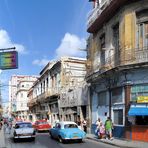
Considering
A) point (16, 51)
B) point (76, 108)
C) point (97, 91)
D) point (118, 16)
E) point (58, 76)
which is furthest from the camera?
point (58, 76)

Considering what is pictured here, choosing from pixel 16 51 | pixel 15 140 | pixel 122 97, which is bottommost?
→ pixel 15 140

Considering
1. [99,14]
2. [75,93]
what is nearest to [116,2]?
[99,14]

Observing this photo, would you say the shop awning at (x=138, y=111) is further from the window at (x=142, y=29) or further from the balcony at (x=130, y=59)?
the window at (x=142, y=29)

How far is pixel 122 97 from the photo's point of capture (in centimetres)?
2977

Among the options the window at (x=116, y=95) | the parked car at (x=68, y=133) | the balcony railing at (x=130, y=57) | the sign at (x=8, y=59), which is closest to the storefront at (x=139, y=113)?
the balcony railing at (x=130, y=57)

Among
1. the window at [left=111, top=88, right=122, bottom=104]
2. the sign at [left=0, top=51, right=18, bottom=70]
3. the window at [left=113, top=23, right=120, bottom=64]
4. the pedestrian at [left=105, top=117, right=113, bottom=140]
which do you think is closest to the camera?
the sign at [left=0, top=51, right=18, bottom=70]

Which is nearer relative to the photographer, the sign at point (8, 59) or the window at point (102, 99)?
the sign at point (8, 59)

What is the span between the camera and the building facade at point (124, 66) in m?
27.7

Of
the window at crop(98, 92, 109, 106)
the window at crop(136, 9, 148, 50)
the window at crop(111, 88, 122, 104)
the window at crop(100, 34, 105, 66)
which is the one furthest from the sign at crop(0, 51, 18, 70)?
the window at crop(100, 34, 105, 66)

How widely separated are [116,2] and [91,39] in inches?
392

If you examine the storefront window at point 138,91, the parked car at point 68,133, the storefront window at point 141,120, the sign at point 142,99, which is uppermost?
the storefront window at point 138,91

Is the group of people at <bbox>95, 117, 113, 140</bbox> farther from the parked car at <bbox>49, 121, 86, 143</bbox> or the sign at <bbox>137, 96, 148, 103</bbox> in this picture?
the sign at <bbox>137, 96, 148, 103</bbox>

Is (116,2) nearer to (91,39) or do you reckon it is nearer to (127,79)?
(127,79)

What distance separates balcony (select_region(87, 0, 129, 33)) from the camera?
3047cm
